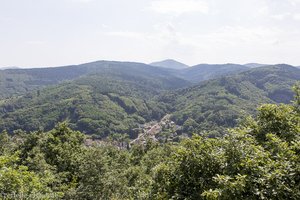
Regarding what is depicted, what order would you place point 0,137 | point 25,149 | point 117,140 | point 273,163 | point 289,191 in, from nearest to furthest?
1. point 289,191
2. point 273,163
3. point 25,149
4. point 0,137
5. point 117,140

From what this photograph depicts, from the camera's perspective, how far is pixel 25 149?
44.6 meters

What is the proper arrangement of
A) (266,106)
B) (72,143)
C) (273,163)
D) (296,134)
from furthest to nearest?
(72,143) < (266,106) < (296,134) < (273,163)

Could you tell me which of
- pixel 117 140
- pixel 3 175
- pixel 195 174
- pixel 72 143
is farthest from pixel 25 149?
pixel 117 140

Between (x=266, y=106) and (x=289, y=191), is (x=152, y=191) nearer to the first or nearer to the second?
(x=289, y=191)

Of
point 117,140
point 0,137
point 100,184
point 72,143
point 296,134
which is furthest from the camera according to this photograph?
point 117,140

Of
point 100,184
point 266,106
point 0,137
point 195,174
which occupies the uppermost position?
point 266,106

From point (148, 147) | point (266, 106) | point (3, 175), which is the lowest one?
point (148, 147)

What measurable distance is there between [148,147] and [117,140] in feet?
314

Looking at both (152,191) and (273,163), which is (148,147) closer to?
(152,191)

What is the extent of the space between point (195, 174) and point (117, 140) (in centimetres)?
16357

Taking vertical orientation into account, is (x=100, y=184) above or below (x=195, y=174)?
below

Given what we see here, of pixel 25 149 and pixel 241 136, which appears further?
pixel 25 149

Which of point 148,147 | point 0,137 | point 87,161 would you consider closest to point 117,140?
point 148,147

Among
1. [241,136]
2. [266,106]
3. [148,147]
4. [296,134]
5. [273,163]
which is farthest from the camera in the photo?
[148,147]
